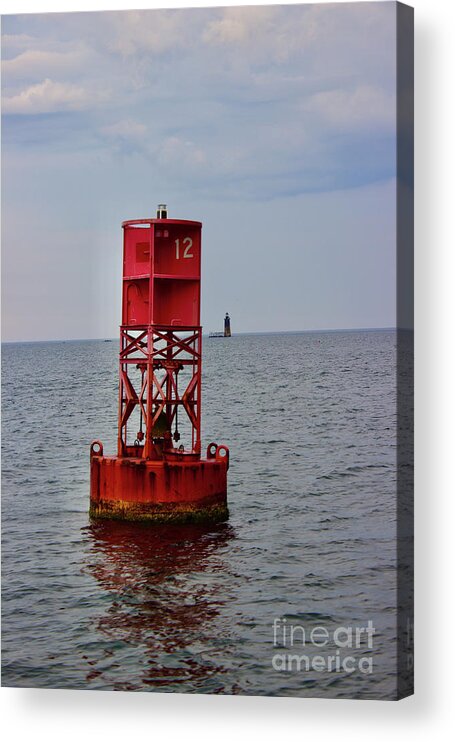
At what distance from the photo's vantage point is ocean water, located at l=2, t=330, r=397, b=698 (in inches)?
650

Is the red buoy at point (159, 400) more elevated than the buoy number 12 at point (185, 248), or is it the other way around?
the buoy number 12 at point (185, 248)

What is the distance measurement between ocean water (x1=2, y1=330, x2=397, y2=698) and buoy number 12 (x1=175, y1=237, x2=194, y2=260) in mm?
1701

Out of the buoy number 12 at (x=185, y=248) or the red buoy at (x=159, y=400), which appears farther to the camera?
the buoy number 12 at (x=185, y=248)

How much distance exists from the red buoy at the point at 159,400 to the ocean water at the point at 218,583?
14.3 inches

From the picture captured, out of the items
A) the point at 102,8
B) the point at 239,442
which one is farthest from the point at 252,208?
the point at 239,442

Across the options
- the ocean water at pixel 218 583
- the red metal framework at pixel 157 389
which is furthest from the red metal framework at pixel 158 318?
the ocean water at pixel 218 583

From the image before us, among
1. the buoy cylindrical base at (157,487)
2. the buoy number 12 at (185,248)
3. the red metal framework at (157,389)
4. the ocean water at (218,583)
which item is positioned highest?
the buoy number 12 at (185,248)

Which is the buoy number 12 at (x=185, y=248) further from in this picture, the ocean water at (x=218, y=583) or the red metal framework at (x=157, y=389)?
the ocean water at (x=218, y=583)

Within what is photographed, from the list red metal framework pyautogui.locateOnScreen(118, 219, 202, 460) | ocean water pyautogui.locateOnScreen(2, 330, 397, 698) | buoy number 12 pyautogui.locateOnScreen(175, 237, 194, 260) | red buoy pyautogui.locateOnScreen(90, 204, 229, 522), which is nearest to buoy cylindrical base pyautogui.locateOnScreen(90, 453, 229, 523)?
red buoy pyautogui.locateOnScreen(90, 204, 229, 522)

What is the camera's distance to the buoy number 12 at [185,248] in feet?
70.8

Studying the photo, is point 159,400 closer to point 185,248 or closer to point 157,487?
point 157,487

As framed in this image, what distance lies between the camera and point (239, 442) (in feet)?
111

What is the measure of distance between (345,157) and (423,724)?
6.64 metres

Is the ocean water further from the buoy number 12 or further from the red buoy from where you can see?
the buoy number 12
